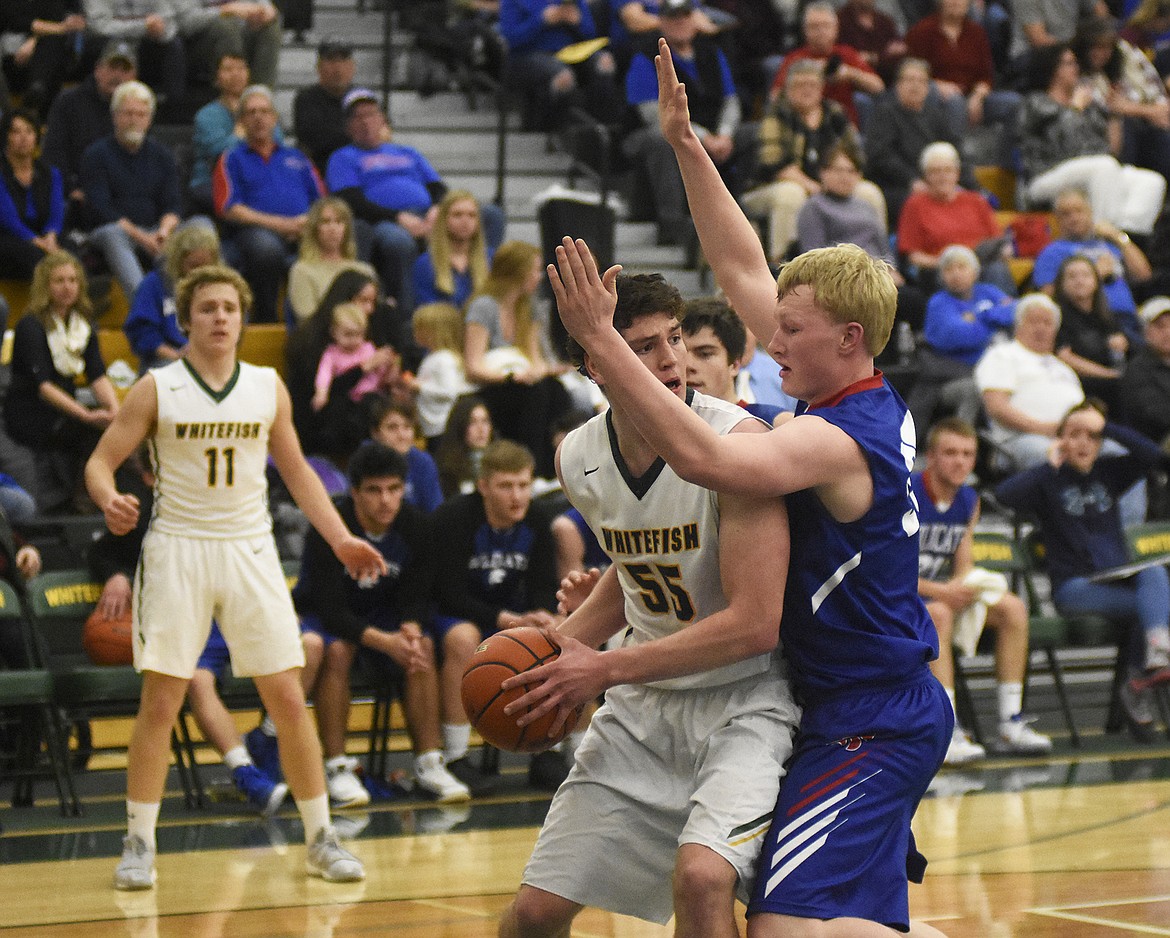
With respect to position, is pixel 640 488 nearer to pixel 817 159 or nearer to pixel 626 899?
pixel 626 899

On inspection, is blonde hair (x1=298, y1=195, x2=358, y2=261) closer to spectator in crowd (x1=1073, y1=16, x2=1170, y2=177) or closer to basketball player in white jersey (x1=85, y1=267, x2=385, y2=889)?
basketball player in white jersey (x1=85, y1=267, x2=385, y2=889)

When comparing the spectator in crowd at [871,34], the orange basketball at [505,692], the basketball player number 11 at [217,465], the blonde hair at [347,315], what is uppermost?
the spectator in crowd at [871,34]

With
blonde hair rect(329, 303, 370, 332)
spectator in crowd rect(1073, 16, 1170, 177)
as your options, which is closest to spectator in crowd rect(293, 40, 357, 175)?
blonde hair rect(329, 303, 370, 332)

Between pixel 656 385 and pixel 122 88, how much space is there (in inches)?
294

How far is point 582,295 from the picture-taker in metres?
3.26

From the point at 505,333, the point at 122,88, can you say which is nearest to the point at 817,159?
the point at 505,333

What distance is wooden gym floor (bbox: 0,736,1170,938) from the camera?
5234mm

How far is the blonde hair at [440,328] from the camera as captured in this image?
9375 mm

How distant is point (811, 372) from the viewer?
3555 mm

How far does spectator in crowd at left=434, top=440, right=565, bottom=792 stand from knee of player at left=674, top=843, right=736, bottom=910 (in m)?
4.17

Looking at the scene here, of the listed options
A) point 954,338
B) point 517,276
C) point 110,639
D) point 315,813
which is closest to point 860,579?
point 315,813

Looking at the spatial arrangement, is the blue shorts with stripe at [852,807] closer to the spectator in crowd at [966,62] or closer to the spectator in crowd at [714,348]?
the spectator in crowd at [714,348]

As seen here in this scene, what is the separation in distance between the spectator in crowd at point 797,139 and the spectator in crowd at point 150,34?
359 cm

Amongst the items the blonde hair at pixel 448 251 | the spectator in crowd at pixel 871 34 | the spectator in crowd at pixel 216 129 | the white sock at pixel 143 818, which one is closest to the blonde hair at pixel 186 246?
the blonde hair at pixel 448 251
